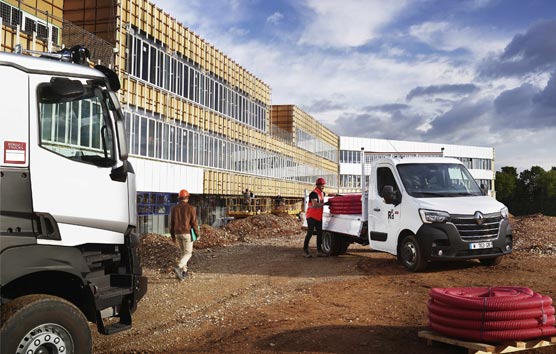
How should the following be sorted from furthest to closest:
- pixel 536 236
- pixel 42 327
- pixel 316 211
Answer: pixel 536 236
pixel 316 211
pixel 42 327

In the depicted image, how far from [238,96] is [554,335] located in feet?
96.2

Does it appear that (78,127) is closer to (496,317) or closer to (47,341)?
(47,341)

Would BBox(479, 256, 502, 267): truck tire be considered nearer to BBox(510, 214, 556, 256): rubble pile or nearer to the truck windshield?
the truck windshield

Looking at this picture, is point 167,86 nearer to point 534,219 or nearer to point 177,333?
point 534,219

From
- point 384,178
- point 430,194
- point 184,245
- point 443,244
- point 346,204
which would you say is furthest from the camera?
point 346,204

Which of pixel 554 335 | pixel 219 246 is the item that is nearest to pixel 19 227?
pixel 554 335

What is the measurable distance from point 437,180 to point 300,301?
14.4 ft

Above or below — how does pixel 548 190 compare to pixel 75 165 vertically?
below

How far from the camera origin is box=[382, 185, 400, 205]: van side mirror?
10289mm

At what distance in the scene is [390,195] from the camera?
33.7 ft

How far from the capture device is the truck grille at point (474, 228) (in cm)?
943

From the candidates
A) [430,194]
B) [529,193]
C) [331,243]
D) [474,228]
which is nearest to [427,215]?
[430,194]

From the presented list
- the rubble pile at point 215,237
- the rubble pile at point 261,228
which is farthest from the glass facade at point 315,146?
the rubble pile at point 261,228

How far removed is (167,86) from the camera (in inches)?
930
